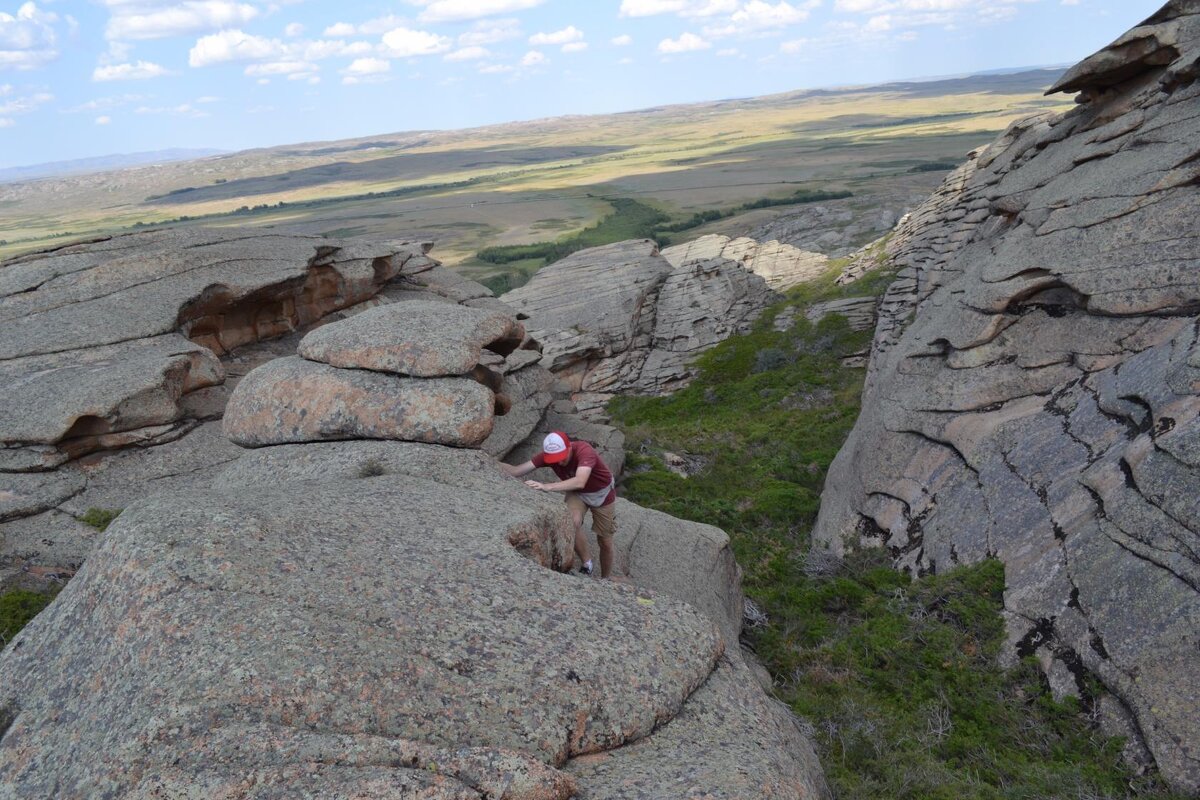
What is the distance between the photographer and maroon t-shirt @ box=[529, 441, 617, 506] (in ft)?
50.8

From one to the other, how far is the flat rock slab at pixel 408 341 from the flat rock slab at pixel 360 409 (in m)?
0.24

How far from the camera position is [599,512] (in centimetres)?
1611

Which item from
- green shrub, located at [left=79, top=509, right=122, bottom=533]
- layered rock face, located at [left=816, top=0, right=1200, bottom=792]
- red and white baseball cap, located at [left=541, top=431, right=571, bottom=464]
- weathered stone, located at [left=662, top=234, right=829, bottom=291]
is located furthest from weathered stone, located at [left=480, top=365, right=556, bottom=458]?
weathered stone, located at [left=662, top=234, right=829, bottom=291]

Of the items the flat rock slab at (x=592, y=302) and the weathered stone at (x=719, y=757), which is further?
the flat rock slab at (x=592, y=302)

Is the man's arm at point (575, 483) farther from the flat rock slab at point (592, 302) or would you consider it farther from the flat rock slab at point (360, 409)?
the flat rock slab at point (592, 302)

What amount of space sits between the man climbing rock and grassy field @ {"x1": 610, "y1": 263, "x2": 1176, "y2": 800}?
4620 mm

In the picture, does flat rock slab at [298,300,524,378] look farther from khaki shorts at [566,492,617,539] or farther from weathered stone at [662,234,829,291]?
weathered stone at [662,234,829,291]

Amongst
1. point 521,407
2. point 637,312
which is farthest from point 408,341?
point 637,312

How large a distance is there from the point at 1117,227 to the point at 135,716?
23.0m

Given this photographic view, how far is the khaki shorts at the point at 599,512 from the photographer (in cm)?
1587

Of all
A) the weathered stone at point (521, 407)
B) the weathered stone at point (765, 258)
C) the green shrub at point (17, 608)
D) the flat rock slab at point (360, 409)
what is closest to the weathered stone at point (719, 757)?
the flat rock slab at point (360, 409)

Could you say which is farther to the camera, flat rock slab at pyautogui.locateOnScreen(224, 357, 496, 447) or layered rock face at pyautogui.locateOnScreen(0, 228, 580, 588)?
layered rock face at pyautogui.locateOnScreen(0, 228, 580, 588)

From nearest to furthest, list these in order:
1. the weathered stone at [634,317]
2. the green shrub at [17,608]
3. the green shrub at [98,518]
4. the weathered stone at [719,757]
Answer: the weathered stone at [719,757]
the green shrub at [17,608]
the green shrub at [98,518]
the weathered stone at [634,317]

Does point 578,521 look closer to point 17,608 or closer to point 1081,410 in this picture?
point 17,608
